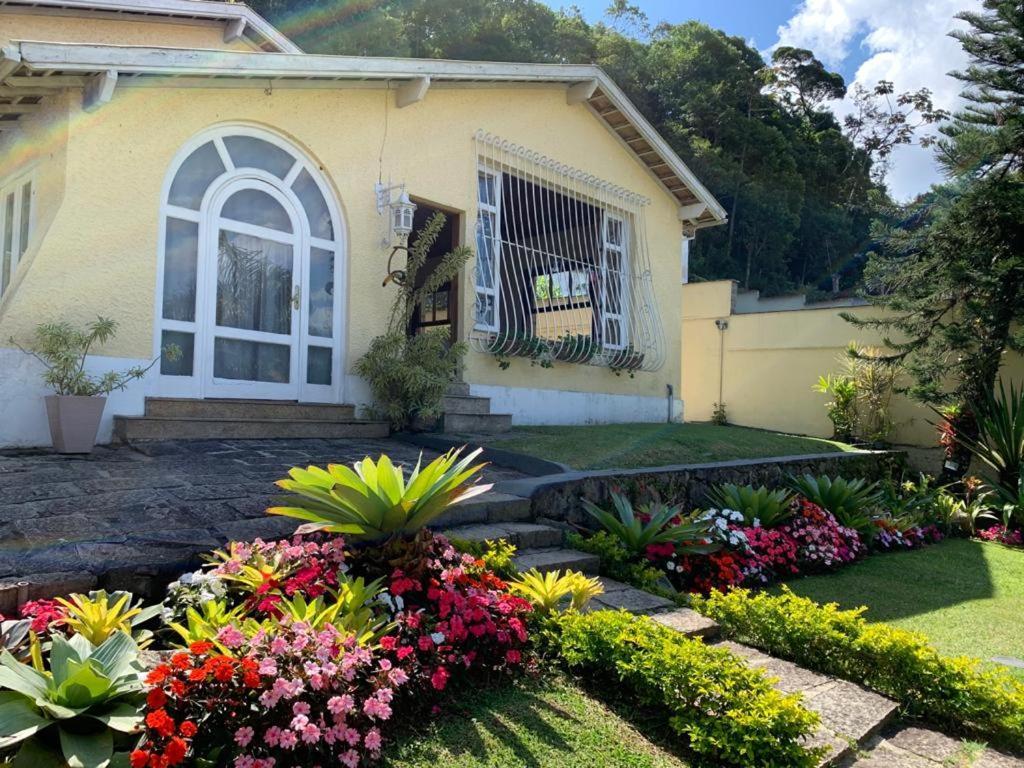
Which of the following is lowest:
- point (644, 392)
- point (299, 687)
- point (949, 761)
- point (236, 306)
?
point (949, 761)

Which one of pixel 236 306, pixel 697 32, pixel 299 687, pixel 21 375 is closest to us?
pixel 299 687

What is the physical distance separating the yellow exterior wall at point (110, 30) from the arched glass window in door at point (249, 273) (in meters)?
3.31

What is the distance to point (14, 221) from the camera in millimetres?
6938

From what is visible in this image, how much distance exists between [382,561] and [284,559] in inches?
16.9

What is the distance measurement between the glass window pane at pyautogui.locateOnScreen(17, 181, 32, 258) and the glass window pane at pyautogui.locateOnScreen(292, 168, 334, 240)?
7.73 feet

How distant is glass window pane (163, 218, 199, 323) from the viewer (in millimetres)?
6461

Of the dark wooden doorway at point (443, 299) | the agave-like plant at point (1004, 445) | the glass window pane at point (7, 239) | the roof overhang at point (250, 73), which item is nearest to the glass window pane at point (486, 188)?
the dark wooden doorway at point (443, 299)

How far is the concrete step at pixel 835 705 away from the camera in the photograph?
8.82 feet

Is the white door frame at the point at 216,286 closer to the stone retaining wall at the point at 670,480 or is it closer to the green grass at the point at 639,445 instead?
the green grass at the point at 639,445

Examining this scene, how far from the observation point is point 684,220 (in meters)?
12.3

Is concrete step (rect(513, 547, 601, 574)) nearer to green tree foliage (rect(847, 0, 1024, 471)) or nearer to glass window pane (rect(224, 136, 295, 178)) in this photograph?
glass window pane (rect(224, 136, 295, 178))

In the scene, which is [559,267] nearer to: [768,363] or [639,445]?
[639,445]

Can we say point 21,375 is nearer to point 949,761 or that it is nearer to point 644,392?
point 949,761

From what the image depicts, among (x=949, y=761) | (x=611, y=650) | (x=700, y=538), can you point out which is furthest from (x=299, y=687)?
(x=700, y=538)
